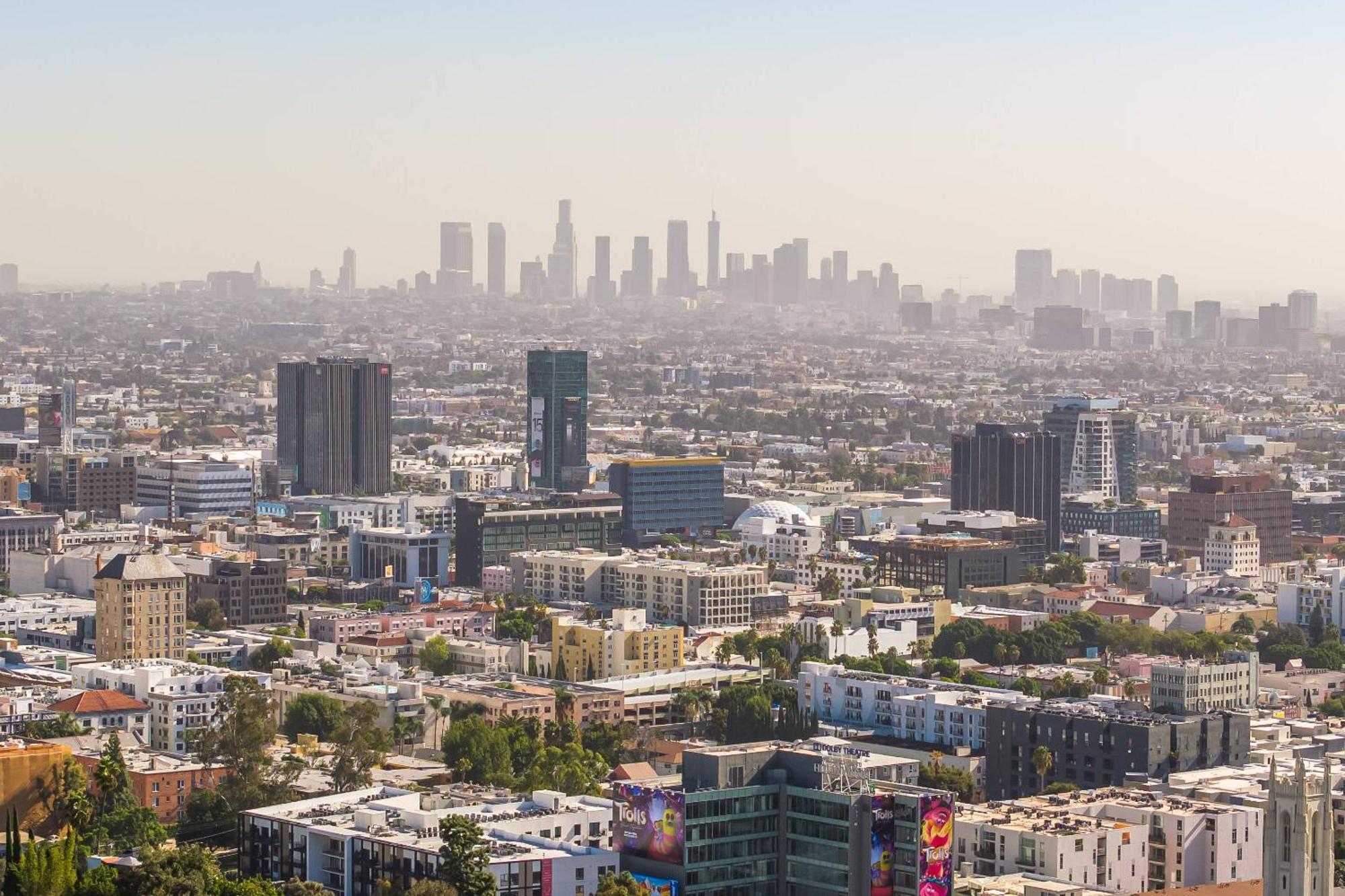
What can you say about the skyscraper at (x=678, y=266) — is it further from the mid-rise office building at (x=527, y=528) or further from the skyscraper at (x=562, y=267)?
the mid-rise office building at (x=527, y=528)

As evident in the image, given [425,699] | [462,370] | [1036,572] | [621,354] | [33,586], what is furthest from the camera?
[621,354]

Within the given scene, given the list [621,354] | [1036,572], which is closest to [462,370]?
[621,354]

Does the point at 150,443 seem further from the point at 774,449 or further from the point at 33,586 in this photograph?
the point at 33,586

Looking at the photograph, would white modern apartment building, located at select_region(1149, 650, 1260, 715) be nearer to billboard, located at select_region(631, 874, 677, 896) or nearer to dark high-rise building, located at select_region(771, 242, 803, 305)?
billboard, located at select_region(631, 874, 677, 896)

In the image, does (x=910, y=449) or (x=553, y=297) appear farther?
(x=553, y=297)

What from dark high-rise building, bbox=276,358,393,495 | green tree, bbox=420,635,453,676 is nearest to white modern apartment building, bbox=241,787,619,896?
green tree, bbox=420,635,453,676

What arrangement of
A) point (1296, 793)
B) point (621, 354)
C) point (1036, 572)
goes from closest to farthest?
point (1296, 793), point (1036, 572), point (621, 354)

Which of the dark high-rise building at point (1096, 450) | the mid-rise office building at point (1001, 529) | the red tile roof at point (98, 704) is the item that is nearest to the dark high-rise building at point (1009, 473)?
the dark high-rise building at point (1096, 450)
